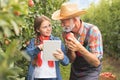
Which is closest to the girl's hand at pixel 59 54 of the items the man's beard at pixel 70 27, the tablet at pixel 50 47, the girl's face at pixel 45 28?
the tablet at pixel 50 47

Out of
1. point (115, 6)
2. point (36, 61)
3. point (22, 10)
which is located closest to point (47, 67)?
point (36, 61)

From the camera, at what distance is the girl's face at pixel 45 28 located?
4.78 m

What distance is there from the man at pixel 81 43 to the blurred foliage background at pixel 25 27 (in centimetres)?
46

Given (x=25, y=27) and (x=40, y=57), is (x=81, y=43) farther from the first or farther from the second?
(x=25, y=27)

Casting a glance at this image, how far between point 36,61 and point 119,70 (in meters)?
A: 6.57

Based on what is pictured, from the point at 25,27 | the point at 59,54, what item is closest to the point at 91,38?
the point at 59,54

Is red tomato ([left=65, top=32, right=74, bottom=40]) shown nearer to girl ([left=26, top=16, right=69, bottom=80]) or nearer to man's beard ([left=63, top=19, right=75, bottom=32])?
man's beard ([left=63, top=19, right=75, bottom=32])

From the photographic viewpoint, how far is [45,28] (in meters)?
4.78

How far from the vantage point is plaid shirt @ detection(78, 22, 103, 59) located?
174 inches

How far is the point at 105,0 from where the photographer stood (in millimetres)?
13195

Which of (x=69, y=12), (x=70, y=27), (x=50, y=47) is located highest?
(x=69, y=12)

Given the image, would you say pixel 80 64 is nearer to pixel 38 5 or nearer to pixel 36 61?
pixel 36 61

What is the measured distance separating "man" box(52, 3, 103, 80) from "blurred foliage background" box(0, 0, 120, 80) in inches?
18.1

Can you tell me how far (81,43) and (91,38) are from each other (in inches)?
5.4
